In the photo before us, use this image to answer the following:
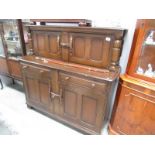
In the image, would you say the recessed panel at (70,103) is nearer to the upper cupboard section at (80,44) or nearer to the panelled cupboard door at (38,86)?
the panelled cupboard door at (38,86)

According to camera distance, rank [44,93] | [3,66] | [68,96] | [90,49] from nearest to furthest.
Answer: [90,49] → [68,96] → [44,93] → [3,66]

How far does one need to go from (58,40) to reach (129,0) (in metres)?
0.97

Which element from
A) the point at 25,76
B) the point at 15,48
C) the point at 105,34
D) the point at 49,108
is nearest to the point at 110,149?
the point at 105,34

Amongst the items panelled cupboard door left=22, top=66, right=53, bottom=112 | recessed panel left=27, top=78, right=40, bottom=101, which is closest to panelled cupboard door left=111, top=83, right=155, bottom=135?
panelled cupboard door left=22, top=66, right=53, bottom=112

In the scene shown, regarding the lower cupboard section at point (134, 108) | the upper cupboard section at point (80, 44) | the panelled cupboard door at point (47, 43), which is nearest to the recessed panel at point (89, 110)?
the lower cupboard section at point (134, 108)

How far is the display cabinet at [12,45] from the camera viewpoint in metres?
2.25

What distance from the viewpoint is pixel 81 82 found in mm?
1408

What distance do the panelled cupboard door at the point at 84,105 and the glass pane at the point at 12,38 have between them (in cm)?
153

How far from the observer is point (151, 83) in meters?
1.22

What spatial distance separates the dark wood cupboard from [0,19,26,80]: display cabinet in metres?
0.50

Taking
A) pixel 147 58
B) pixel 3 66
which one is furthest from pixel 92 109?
pixel 3 66

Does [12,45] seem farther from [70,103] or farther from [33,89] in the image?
[70,103]

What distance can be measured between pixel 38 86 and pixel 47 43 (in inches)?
26.0

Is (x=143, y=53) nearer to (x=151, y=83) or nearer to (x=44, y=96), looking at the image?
(x=151, y=83)
